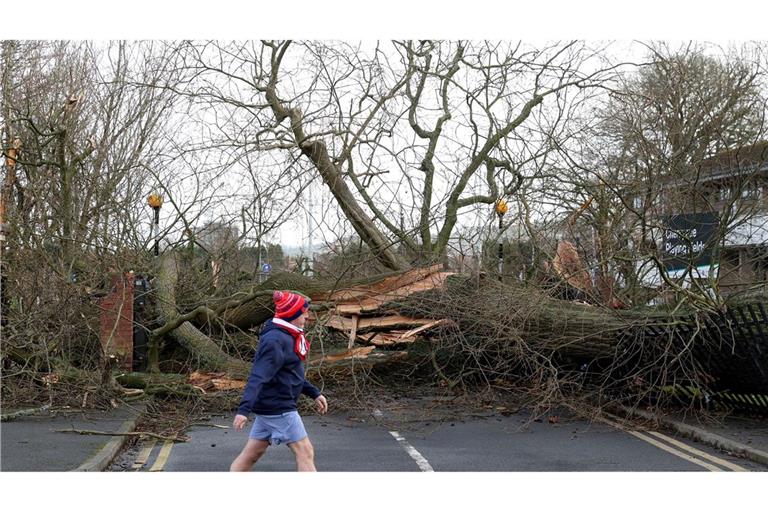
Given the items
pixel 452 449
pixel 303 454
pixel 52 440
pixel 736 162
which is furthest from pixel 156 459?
pixel 736 162

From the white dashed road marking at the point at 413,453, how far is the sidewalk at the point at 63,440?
287 centimetres

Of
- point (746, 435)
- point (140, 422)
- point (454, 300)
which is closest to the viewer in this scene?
point (746, 435)

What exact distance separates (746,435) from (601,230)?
397 cm

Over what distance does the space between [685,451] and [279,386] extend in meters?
4.82

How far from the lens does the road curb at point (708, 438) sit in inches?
303

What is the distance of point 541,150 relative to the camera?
43.9 ft

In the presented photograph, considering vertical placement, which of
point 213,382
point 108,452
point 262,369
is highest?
point 262,369

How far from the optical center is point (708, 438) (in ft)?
28.3

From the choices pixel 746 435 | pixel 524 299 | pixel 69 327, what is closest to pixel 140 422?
pixel 69 327

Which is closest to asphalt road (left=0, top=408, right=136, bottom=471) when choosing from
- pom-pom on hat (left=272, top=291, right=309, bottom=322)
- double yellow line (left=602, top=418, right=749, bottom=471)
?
pom-pom on hat (left=272, top=291, right=309, bottom=322)

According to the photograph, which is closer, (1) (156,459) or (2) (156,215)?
(1) (156,459)

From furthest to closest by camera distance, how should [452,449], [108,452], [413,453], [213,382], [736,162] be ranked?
1. [213,382]
2. [736,162]
3. [452,449]
4. [413,453]
5. [108,452]

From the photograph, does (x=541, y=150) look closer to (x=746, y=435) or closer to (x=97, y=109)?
(x=746, y=435)

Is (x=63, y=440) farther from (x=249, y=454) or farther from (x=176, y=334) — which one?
(x=176, y=334)
